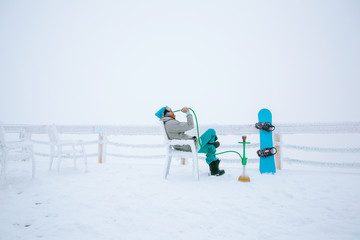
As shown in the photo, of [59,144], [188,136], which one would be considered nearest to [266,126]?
[188,136]

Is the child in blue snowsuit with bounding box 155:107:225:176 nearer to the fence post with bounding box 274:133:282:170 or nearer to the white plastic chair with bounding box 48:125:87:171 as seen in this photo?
the fence post with bounding box 274:133:282:170

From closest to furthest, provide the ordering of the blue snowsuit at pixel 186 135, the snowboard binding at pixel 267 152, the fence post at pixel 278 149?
1. the blue snowsuit at pixel 186 135
2. the snowboard binding at pixel 267 152
3. the fence post at pixel 278 149

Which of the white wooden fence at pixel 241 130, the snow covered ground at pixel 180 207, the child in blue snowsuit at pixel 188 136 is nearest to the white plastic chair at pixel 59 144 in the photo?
the white wooden fence at pixel 241 130

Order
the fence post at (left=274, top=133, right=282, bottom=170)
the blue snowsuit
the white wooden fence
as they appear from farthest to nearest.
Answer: the fence post at (left=274, top=133, right=282, bottom=170) < the white wooden fence < the blue snowsuit

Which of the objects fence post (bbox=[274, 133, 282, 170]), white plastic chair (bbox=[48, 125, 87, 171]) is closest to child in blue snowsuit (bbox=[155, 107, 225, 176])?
fence post (bbox=[274, 133, 282, 170])

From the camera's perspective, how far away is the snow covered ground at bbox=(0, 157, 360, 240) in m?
2.01

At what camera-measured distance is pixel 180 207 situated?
104 inches

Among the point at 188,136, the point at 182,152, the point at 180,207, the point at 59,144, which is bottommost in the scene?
the point at 180,207

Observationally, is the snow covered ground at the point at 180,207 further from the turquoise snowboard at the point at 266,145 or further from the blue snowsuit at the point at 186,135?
the blue snowsuit at the point at 186,135

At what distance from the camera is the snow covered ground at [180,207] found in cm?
201

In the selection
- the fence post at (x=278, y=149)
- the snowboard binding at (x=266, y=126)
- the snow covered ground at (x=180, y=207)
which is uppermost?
the snowboard binding at (x=266, y=126)

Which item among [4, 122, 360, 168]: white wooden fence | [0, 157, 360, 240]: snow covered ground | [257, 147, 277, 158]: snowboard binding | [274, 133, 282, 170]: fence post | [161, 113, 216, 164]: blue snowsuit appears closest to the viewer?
[0, 157, 360, 240]: snow covered ground

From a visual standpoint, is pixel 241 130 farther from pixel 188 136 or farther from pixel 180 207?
pixel 180 207

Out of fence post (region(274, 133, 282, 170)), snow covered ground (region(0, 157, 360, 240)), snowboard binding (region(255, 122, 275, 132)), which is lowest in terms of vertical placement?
snow covered ground (region(0, 157, 360, 240))
